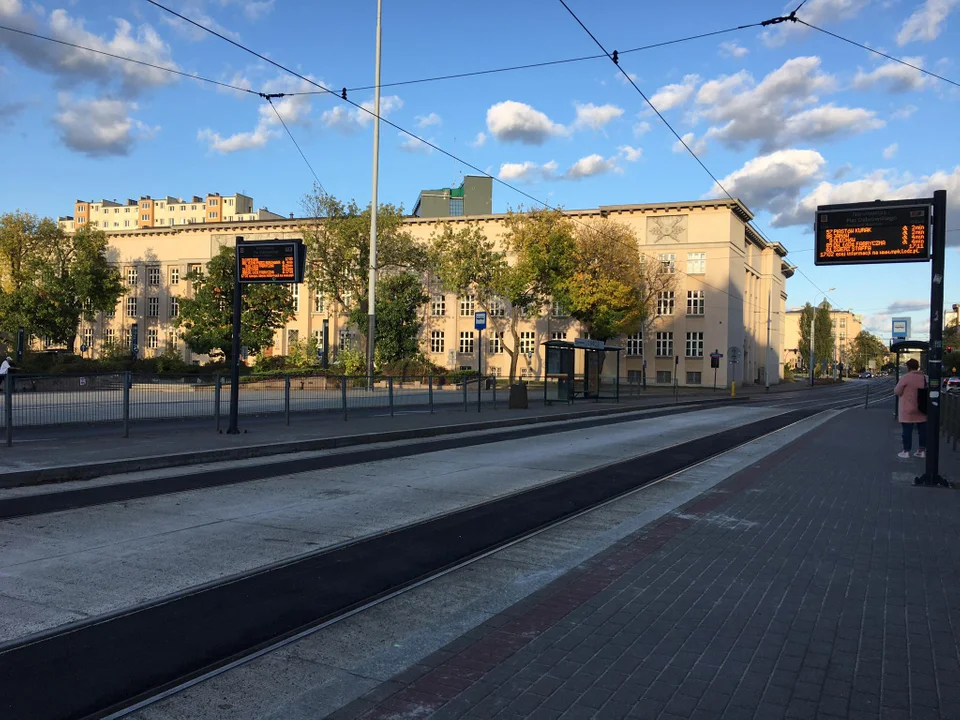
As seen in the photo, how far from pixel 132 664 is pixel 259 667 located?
2.34 feet

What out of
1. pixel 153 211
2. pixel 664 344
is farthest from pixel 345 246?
pixel 153 211

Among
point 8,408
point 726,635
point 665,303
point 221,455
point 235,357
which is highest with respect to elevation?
point 665,303

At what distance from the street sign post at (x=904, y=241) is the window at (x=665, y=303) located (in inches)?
2192

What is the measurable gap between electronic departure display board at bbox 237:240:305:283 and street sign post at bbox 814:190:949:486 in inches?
414

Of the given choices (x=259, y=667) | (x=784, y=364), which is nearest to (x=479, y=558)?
(x=259, y=667)

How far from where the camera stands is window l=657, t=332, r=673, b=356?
67.2 m

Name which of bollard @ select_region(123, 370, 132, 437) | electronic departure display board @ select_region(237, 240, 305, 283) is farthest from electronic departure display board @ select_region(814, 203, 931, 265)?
bollard @ select_region(123, 370, 132, 437)

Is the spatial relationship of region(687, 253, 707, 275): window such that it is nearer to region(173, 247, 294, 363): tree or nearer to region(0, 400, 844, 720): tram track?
region(173, 247, 294, 363): tree

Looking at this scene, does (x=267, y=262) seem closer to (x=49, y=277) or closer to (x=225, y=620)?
(x=225, y=620)

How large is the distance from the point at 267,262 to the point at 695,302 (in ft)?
179

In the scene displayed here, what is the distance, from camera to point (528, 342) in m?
69.6

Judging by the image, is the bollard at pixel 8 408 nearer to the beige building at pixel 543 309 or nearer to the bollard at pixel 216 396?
the bollard at pixel 216 396

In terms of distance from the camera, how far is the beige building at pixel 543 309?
65.2 m

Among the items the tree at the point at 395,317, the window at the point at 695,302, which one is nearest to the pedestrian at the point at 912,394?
the tree at the point at 395,317
